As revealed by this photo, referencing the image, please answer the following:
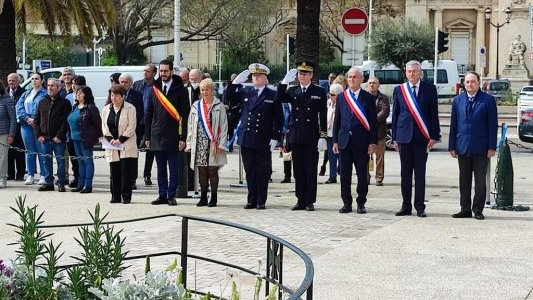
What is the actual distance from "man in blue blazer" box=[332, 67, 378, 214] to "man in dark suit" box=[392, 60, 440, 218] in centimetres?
40

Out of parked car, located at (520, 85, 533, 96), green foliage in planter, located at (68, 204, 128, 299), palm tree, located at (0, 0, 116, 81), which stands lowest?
green foliage in planter, located at (68, 204, 128, 299)

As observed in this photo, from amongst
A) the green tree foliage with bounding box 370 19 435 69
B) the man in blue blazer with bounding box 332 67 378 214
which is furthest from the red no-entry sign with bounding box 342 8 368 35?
the green tree foliage with bounding box 370 19 435 69

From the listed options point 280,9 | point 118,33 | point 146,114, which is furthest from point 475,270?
point 280,9

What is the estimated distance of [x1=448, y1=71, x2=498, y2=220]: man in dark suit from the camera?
12797 millimetres

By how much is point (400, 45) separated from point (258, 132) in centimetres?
4888

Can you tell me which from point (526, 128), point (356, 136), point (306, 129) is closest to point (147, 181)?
point (306, 129)

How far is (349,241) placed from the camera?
36.0 ft

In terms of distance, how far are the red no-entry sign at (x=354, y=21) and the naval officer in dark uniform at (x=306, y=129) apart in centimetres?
574

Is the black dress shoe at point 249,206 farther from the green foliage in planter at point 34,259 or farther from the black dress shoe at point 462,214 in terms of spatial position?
the green foliage in planter at point 34,259

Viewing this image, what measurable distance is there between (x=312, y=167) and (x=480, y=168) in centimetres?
224

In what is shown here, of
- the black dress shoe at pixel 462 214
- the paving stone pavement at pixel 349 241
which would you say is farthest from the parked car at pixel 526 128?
the black dress shoe at pixel 462 214

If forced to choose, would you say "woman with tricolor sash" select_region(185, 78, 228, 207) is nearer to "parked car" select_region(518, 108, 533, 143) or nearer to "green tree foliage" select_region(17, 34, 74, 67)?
"parked car" select_region(518, 108, 533, 143)

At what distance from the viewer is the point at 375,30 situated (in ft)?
208

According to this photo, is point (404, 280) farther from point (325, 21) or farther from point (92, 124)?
point (325, 21)
